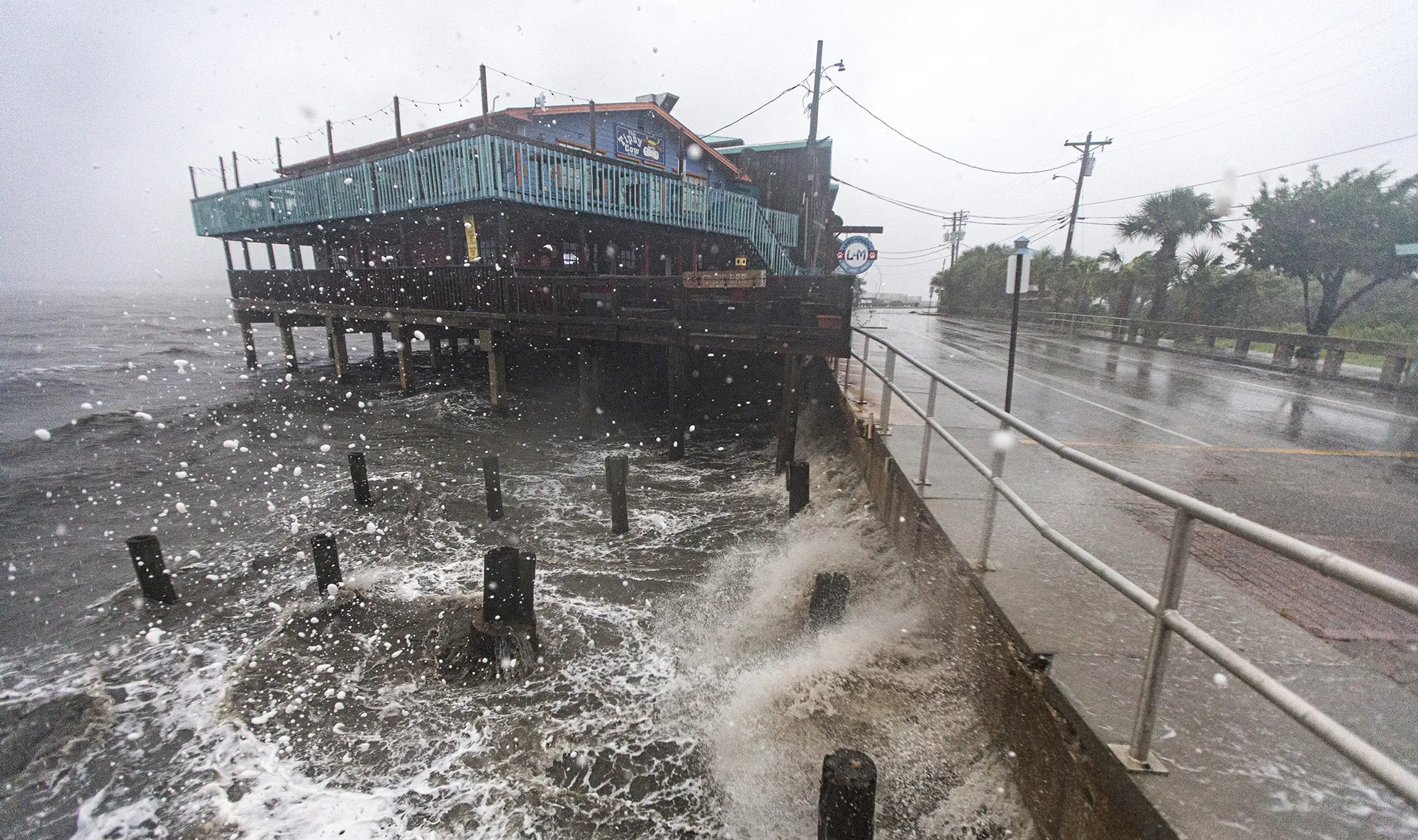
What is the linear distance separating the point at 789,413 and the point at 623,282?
14.1 ft

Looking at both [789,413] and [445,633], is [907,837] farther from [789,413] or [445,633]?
[789,413]

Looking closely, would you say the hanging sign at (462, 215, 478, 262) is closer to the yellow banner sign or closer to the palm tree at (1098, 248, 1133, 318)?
the yellow banner sign

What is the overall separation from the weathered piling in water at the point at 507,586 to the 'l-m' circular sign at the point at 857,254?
9202 millimetres

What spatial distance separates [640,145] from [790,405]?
14643mm

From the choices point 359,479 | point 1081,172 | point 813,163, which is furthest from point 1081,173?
point 359,479

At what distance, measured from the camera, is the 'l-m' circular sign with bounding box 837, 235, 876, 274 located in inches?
475

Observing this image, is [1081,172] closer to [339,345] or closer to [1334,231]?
[1334,231]

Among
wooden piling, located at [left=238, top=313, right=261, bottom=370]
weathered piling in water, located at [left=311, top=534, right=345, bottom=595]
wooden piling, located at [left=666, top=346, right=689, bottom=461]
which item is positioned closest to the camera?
weathered piling in water, located at [left=311, top=534, right=345, bottom=595]

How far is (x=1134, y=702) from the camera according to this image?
2.47m

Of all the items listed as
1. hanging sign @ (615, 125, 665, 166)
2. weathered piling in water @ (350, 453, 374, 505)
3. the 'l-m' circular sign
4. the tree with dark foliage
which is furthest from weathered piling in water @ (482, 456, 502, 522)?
the tree with dark foliage

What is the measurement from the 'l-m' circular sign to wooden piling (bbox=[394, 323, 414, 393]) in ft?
41.0

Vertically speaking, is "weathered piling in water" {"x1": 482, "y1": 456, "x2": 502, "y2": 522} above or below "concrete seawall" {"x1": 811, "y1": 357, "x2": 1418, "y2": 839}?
below

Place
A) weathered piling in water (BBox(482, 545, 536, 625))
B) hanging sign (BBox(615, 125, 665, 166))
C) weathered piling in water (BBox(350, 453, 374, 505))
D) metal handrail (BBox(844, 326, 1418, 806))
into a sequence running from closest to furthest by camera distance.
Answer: metal handrail (BBox(844, 326, 1418, 806)), weathered piling in water (BBox(482, 545, 536, 625)), weathered piling in water (BBox(350, 453, 374, 505)), hanging sign (BBox(615, 125, 665, 166))

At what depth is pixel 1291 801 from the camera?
2055 millimetres
